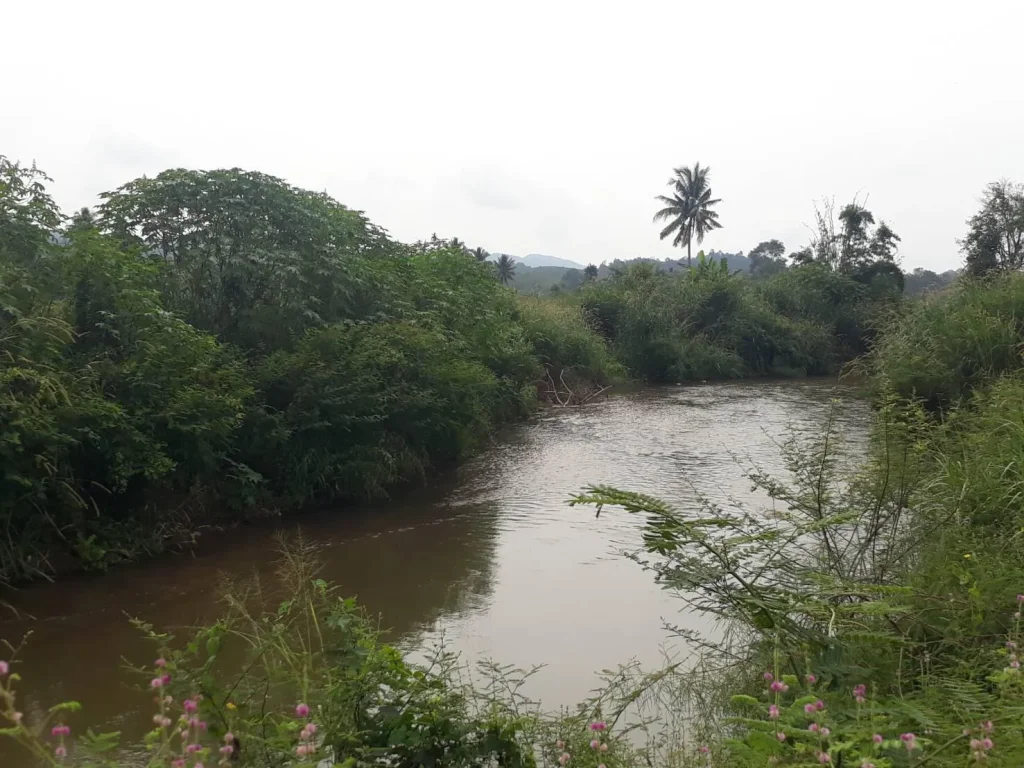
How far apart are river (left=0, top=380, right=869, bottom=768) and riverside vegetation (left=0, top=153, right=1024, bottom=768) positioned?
0.35 m

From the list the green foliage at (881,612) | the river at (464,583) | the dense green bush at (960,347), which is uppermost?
the dense green bush at (960,347)

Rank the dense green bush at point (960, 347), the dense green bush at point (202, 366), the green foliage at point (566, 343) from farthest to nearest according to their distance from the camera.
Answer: the green foliage at point (566, 343) < the dense green bush at point (960, 347) < the dense green bush at point (202, 366)

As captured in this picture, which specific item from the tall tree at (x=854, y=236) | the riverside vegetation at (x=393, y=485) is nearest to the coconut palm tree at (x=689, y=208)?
the tall tree at (x=854, y=236)

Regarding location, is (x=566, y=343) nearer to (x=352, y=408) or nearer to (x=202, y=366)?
(x=352, y=408)

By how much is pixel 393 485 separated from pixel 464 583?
3.65 m

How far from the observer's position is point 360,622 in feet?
11.6

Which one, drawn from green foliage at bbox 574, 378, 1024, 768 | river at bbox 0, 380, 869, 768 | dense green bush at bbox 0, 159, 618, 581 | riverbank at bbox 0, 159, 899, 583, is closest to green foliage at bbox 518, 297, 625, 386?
riverbank at bbox 0, 159, 899, 583

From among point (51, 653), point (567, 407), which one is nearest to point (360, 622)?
point (51, 653)

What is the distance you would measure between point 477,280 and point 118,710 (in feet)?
40.3

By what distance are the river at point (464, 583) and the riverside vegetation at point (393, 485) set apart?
0.35m

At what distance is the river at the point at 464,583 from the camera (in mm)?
5477

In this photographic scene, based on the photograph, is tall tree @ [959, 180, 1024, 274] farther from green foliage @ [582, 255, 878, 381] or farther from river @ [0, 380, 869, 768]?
river @ [0, 380, 869, 768]

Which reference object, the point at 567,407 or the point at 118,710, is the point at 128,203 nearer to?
the point at 118,710

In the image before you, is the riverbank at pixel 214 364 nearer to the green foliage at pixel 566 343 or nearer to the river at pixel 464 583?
the river at pixel 464 583
